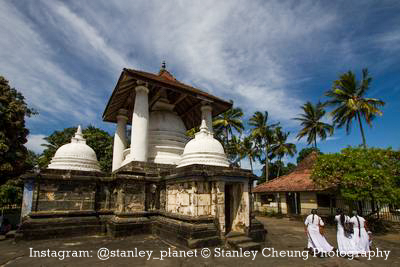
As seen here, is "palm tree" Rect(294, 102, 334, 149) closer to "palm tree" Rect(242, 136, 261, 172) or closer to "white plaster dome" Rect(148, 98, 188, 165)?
"palm tree" Rect(242, 136, 261, 172)

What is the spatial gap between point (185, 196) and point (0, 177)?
53.9 feet

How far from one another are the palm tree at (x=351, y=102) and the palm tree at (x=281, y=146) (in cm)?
1200

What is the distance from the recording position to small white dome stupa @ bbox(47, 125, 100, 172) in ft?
29.9

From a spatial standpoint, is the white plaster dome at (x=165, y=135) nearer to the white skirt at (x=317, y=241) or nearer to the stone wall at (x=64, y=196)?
the stone wall at (x=64, y=196)

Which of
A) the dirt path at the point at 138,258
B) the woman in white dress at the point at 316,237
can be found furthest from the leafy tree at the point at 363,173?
the woman in white dress at the point at 316,237

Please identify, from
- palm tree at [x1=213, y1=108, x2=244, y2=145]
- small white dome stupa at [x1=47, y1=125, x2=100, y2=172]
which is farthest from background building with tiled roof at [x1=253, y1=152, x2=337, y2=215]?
small white dome stupa at [x1=47, y1=125, x2=100, y2=172]

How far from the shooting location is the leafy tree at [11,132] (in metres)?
15.3

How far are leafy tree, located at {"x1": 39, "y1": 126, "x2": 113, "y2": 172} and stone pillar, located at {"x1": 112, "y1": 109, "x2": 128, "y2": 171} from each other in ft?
38.6

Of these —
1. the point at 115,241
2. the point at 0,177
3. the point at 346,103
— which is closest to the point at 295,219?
the point at 346,103

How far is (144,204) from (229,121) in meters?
23.6

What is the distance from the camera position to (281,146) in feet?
110

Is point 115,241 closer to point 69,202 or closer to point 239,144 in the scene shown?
point 69,202

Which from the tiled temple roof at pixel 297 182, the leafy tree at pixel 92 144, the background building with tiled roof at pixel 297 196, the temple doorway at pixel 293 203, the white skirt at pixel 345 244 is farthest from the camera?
the leafy tree at pixel 92 144

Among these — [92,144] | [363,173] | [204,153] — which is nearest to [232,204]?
[204,153]
